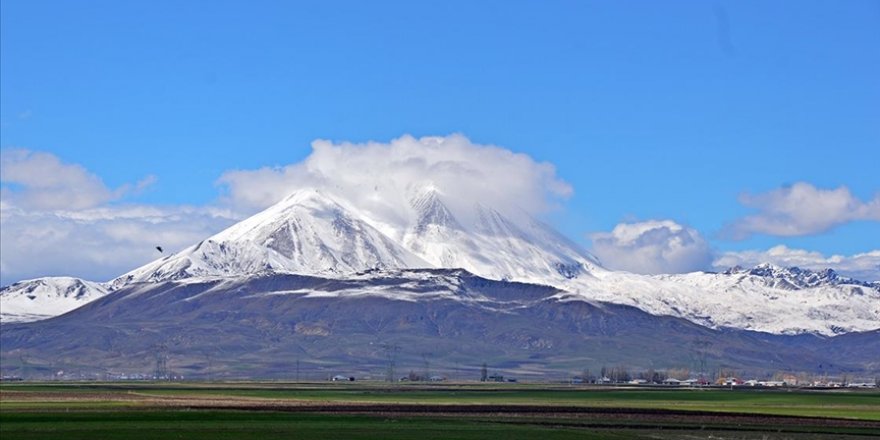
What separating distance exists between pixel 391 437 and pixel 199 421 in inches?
998

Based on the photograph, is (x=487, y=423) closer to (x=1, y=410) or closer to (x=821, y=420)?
(x=821, y=420)

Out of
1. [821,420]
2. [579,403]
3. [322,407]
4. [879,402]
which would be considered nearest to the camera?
[821,420]

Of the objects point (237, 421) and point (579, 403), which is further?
point (579, 403)

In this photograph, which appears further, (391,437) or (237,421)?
(237,421)

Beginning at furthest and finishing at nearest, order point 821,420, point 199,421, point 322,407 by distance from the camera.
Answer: point 322,407
point 821,420
point 199,421

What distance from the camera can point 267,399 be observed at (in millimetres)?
185375

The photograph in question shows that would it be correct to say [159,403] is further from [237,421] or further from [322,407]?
[237,421]

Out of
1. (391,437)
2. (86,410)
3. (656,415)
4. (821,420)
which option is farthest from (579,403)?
(391,437)

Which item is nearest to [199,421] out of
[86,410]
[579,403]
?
[86,410]

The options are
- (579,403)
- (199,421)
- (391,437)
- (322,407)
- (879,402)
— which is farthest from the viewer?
(879,402)

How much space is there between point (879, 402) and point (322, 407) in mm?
81672

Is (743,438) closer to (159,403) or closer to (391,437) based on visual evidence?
(391,437)

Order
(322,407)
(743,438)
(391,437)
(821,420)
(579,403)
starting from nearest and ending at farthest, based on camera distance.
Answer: (391,437) < (743,438) < (821,420) < (322,407) < (579,403)

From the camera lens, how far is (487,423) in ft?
423
